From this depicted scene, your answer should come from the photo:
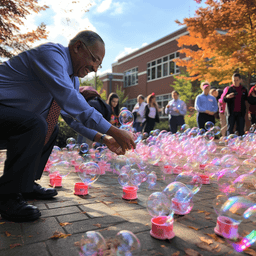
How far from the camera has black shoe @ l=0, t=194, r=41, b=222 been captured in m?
2.17

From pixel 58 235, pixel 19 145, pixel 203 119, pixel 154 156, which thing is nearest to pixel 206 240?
pixel 58 235

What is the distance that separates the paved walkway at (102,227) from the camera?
1.74m

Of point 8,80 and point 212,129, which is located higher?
point 8,80

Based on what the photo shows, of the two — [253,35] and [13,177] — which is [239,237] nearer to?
[13,177]

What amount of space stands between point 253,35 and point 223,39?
120 cm

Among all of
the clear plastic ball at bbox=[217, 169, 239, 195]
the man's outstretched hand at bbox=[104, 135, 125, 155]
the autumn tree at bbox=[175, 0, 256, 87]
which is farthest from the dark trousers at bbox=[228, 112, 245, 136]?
the man's outstretched hand at bbox=[104, 135, 125, 155]

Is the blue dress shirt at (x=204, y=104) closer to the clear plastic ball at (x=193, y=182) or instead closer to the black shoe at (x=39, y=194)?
the clear plastic ball at (x=193, y=182)

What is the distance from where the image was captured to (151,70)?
91.9 feet

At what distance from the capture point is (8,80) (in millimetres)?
2201

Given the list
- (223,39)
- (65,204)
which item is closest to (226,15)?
(223,39)

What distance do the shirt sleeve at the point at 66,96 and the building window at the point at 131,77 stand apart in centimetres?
3006

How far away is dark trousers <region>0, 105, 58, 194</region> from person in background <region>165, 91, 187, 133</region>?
24.0 ft

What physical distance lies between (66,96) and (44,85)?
313mm

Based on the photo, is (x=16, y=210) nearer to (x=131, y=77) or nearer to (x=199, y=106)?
(x=199, y=106)
